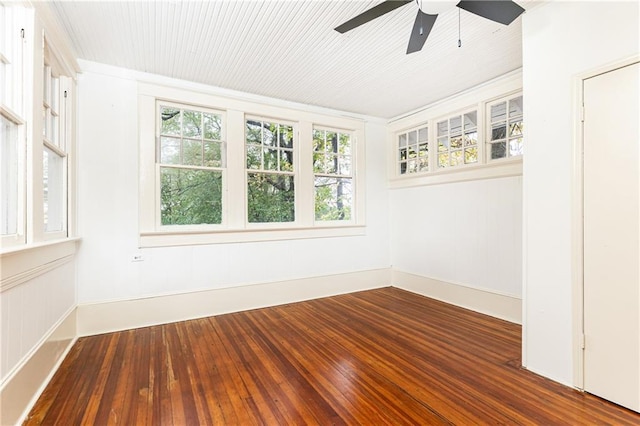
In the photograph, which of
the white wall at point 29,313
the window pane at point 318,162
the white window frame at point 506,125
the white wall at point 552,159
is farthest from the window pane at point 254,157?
the white wall at point 552,159

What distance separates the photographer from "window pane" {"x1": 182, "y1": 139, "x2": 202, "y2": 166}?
3.76m

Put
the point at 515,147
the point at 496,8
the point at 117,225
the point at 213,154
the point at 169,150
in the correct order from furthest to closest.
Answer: the point at 213,154 → the point at 169,150 → the point at 515,147 → the point at 117,225 → the point at 496,8

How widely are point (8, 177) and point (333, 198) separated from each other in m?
3.78

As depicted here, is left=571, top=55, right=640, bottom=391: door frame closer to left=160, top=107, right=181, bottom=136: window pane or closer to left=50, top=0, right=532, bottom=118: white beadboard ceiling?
left=50, top=0, right=532, bottom=118: white beadboard ceiling

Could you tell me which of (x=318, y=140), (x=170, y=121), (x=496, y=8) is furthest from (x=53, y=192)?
(x=496, y=8)

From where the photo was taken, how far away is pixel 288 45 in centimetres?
293

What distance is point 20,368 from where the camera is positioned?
1829 millimetres

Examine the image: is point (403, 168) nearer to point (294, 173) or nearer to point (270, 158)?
point (294, 173)

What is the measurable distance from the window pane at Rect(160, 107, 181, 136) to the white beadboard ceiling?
1.46ft

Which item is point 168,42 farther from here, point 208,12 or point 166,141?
point 166,141

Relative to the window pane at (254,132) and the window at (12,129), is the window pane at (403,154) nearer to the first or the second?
the window pane at (254,132)

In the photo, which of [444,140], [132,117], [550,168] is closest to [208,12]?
[132,117]

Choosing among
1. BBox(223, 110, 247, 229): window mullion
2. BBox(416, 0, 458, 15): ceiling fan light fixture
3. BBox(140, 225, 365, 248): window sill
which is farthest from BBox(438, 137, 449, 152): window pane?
BBox(223, 110, 247, 229): window mullion

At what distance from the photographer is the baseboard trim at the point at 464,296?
345 cm
